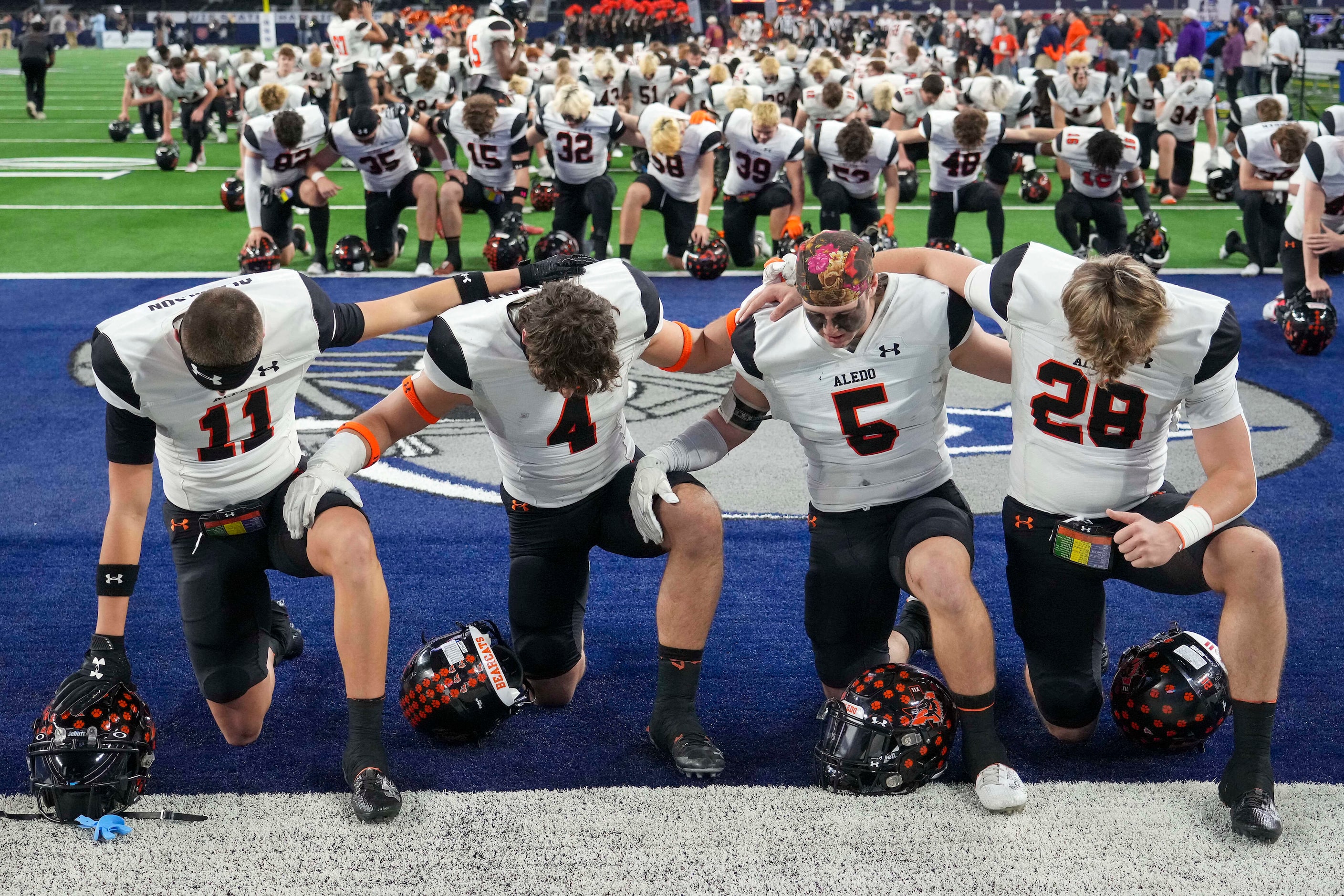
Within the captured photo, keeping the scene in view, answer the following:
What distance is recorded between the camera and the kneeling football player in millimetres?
3404

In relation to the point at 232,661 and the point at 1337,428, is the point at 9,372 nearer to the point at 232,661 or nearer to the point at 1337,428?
the point at 232,661

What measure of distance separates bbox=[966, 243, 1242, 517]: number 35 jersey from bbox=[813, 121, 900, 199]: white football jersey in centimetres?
706

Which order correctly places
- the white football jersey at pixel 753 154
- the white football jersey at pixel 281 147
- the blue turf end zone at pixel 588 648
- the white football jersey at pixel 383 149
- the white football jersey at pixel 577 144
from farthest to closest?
1. the white football jersey at pixel 753 154
2. the white football jersey at pixel 577 144
3. the white football jersey at pixel 383 149
4. the white football jersey at pixel 281 147
5. the blue turf end zone at pixel 588 648

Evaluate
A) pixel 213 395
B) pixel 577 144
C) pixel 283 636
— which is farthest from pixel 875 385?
pixel 577 144

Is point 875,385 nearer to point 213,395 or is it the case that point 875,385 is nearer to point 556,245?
point 213,395

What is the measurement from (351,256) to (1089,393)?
779 cm

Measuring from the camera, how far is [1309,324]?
7.54 meters

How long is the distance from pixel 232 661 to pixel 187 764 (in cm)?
31

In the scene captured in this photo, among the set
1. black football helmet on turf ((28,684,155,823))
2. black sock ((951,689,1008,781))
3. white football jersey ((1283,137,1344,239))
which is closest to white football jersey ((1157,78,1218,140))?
white football jersey ((1283,137,1344,239))

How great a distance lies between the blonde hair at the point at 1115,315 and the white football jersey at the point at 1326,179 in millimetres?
4920

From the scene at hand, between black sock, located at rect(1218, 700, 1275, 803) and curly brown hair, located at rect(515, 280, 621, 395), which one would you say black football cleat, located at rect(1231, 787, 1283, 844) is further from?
curly brown hair, located at rect(515, 280, 621, 395)

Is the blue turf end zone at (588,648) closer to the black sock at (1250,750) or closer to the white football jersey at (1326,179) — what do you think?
the black sock at (1250,750)

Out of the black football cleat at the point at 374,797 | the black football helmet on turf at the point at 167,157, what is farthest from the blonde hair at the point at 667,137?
the black football helmet on turf at the point at 167,157

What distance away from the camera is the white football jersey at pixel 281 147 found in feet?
31.9
